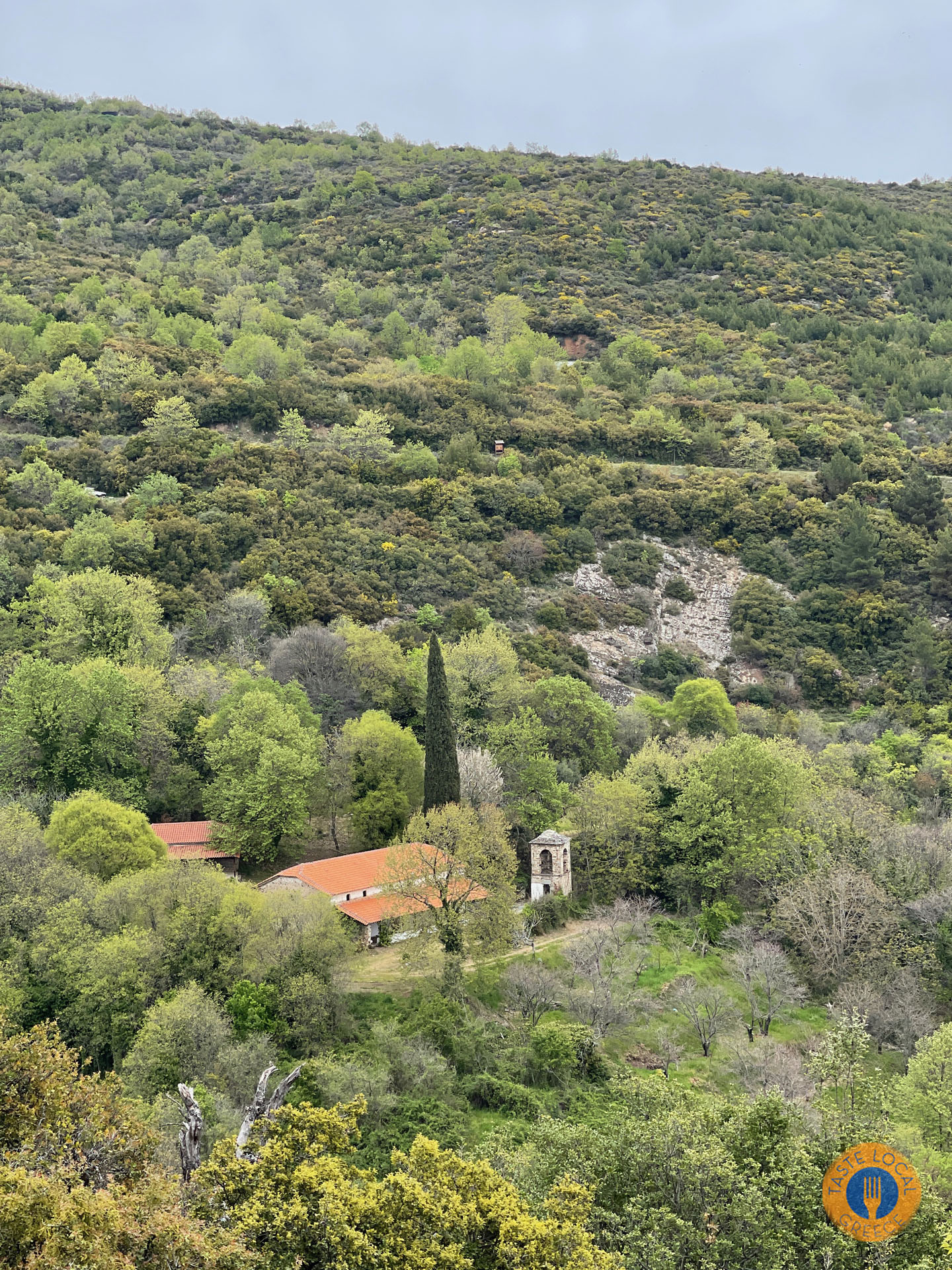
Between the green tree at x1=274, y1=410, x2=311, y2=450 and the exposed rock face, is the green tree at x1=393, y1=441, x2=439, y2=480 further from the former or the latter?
the exposed rock face

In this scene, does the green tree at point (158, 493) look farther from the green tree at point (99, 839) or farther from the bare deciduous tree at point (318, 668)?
the green tree at point (99, 839)

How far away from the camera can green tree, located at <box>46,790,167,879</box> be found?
3234 cm

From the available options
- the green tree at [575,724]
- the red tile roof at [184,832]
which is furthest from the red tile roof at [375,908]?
the green tree at [575,724]

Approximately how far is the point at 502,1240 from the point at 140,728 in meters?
29.5

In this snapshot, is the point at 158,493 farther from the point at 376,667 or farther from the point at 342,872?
Answer: the point at 342,872

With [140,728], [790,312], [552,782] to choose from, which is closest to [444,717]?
[552,782]

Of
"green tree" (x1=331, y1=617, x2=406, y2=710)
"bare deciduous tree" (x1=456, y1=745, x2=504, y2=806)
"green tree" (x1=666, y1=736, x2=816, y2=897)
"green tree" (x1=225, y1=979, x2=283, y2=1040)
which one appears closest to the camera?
"green tree" (x1=225, y1=979, x2=283, y2=1040)

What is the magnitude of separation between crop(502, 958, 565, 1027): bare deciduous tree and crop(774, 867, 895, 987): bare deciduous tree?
10124 mm

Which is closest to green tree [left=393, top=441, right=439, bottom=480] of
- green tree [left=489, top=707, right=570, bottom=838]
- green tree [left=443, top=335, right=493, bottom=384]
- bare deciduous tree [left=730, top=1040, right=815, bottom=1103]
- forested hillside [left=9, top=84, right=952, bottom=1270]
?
forested hillside [left=9, top=84, right=952, bottom=1270]

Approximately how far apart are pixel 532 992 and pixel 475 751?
1272 cm

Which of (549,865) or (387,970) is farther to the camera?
(549,865)

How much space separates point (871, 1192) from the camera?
18.1m

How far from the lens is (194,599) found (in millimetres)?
55812

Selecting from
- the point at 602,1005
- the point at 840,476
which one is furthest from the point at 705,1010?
the point at 840,476
